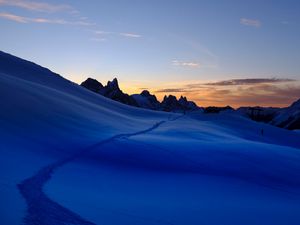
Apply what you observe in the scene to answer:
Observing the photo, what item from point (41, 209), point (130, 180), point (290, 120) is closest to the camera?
point (41, 209)

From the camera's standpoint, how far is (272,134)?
186ft

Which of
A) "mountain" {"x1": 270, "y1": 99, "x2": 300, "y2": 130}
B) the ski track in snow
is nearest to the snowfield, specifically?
the ski track in snow

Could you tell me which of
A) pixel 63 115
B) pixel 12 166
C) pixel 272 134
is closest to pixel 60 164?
pixel 12 166

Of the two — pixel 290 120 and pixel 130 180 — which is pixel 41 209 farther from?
pixel 290 120

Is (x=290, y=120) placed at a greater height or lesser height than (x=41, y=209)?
greater

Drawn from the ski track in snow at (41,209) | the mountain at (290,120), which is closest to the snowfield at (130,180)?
the ski track in snow at (41,209)

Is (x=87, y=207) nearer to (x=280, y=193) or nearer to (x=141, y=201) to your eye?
(x=141, y=201)

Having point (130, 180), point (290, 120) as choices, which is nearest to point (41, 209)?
point (130, 180)

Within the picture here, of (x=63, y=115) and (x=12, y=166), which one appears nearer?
(x=12, y=166)

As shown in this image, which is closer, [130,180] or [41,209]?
[41,209]

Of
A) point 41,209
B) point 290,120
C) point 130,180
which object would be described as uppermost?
point 290,120

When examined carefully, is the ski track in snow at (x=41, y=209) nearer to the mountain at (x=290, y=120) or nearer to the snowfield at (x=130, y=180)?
the snowfield at (x=130, y=180)

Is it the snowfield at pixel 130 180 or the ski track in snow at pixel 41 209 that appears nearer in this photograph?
the ski track in snow at pixel 41 209

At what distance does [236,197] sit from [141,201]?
3.27 meters
